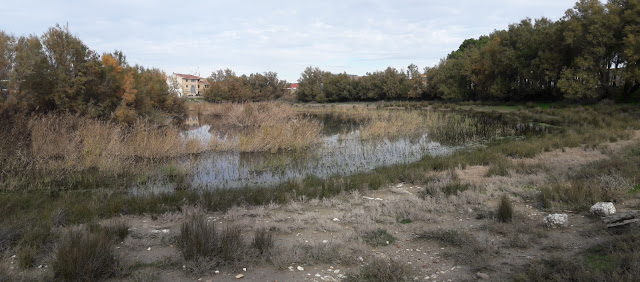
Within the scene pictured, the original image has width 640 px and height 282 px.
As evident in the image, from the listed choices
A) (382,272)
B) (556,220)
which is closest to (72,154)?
(382,272)

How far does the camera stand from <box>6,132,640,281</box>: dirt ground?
4348mm

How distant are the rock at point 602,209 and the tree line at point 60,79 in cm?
1807

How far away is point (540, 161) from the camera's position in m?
10.3

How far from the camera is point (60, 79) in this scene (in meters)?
16.0

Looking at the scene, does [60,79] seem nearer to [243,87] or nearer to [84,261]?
[84,261]

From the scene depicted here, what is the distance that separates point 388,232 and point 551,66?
103 ft

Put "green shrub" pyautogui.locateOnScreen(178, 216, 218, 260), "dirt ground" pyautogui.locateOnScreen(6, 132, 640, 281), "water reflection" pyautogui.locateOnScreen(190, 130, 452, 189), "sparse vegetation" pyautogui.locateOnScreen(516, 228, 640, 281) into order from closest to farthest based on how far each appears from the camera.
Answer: "sparse vegetation" pyautogui.locateOnScreen(516, 228, 640, 281) < "dirt ground" pyautogui.locateOnScreen(6, 132, 640, 281) < "green shrub" pyautogui.locateOnScreen(178, 216, 218, 260) < "water reflection" pyautogui.locateOnScreen(190, 130, 452, 189)

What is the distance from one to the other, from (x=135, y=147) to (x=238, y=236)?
10088mm

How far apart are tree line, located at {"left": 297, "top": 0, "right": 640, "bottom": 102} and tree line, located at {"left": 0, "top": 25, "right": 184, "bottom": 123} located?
97.2ft

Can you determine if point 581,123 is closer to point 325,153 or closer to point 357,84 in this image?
point 325,153

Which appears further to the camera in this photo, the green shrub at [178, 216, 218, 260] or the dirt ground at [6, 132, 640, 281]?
the green shrub at [178, 216, 218, 260]

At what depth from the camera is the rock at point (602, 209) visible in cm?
545

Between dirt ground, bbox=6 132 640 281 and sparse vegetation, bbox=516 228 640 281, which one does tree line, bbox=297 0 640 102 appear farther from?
sparse vegetation, bbox=516 228 640 281

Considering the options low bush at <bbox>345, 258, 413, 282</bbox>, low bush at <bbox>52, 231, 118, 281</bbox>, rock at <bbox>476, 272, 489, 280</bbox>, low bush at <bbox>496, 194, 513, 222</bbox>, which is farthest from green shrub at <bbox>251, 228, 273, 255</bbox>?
low bush at <bbox>496, 194, 513, 222</bbox>
